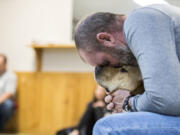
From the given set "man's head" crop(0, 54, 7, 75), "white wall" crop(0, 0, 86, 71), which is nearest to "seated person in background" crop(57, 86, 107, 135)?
"white wall" crop(0, 0, 86, 71)

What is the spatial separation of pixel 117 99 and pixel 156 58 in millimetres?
293

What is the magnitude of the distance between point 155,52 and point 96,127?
243 mm

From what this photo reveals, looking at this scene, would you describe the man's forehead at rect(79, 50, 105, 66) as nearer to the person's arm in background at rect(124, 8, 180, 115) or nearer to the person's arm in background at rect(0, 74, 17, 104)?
the person's arm in background at rect(124, 8, 180, 115)

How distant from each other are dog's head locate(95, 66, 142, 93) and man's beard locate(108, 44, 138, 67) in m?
0.04

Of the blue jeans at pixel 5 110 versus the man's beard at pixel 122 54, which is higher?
the man's beard at pixel 122 54

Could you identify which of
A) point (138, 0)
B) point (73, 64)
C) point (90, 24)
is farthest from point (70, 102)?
point (90, 24)

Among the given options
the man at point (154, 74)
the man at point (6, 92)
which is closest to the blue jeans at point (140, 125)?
the man at point (154, 74)

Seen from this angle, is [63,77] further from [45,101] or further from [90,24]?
[90,24]

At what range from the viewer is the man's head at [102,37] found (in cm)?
89

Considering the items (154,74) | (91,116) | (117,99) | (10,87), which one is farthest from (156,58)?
(10,87)

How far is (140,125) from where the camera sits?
668 millimetres

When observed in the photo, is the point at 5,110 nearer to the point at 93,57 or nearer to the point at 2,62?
the point at 2,62

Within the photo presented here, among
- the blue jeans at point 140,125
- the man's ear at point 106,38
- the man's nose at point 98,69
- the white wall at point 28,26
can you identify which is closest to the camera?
the blue jeans at point 140,125

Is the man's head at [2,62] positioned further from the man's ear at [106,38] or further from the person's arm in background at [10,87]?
the man's ear at [106,38]
